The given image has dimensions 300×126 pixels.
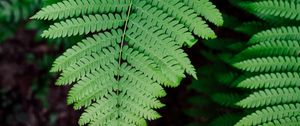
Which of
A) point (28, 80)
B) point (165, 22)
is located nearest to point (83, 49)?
point (165, 22)

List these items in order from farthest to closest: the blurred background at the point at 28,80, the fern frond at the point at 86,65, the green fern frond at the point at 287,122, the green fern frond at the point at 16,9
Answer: the blurred background at the point at 28,80 → the green fern frond at the point at 16,9 → the green fern frond at the point at 287,122 → the fern frond at the point at 86,65

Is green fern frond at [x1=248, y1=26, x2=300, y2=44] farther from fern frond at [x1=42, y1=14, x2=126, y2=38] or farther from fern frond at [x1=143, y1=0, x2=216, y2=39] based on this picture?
fern frond at [x1=42, y1=14, x2=126, y2=38]

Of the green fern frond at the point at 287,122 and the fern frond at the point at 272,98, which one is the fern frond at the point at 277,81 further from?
the green fern frond at the point at 287,122

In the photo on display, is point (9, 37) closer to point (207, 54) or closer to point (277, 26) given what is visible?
point (207, 54)

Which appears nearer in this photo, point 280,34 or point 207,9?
point 207,9

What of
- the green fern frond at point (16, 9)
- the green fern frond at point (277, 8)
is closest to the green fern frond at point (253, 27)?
the green fern frond at point (277, 8)

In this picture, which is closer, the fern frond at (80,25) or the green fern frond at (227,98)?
the fern frond at (80,25)

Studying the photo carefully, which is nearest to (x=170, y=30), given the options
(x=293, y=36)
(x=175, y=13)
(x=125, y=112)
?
(x=175, y=13)

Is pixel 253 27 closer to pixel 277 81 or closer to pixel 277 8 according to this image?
pixel 277 8
